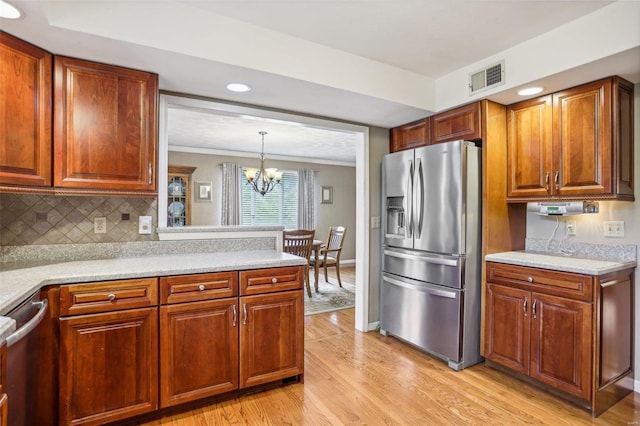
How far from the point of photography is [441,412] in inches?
82.8

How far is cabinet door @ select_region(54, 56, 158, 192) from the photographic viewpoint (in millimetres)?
1969

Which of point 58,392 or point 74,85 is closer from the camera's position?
point 58,392

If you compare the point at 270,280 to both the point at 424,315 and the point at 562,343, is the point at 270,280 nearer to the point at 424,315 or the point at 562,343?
the point at 424,315

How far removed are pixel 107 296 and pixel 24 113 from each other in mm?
1052

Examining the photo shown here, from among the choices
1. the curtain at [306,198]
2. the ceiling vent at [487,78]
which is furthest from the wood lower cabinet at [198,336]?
the curtain at [306,198]

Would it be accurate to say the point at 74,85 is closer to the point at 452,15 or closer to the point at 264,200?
the point at 452,15

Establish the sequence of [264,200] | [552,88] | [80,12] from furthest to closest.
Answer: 1. [264,200]
2. [552,88]
3. [80,12]

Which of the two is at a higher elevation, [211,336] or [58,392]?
[211,336]

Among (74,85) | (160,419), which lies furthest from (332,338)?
(74,85)

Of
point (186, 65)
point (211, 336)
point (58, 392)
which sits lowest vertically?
point (58, 392)

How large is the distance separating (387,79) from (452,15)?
73 centimetres

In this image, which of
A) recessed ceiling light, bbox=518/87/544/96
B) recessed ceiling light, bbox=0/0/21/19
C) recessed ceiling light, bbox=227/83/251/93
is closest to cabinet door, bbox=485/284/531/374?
recessed ceiling light, bbox=518/87/544/96

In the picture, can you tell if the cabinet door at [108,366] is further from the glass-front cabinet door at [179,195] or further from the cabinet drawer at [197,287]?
the glass-front cabinet door at [179,195]

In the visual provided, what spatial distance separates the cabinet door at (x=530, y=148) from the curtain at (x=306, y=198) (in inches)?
186
